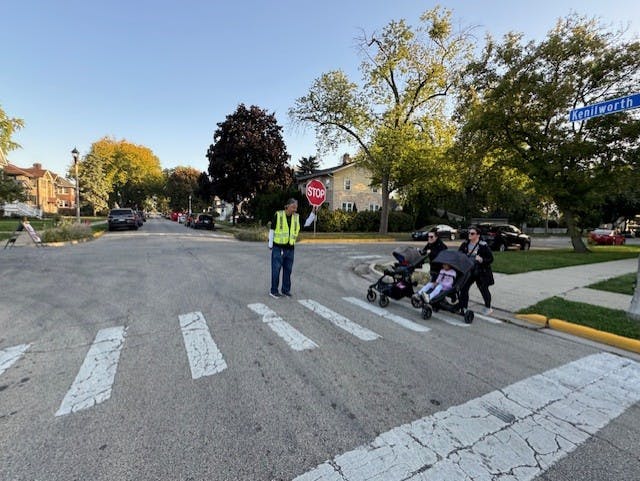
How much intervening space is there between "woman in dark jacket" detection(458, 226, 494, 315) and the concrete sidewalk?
979 mm

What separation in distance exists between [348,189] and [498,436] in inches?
1598

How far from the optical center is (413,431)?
265cm

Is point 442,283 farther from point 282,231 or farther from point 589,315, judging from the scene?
point 282,231

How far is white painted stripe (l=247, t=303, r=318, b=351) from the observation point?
4406 millimetres

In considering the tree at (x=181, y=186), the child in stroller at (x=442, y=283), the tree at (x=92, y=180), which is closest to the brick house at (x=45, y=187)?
the tree at (x=92, y=180)

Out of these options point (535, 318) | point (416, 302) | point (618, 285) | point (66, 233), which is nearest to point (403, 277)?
point (416, 302)

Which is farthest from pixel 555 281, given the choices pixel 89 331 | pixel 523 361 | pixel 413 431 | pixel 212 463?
pixel 89 331

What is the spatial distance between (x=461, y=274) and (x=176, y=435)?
Answer: 16.0 ft

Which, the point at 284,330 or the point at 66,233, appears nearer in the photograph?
the point at 284,330

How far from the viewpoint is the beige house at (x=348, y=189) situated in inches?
1623

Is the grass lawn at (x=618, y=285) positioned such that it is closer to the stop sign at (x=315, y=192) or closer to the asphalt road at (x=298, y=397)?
the asphalt road at (x=298, y=397)

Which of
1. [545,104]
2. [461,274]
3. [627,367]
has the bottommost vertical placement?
[627,367]

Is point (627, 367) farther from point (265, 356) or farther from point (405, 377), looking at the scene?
point (265, 356)

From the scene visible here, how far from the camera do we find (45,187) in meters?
71.4
